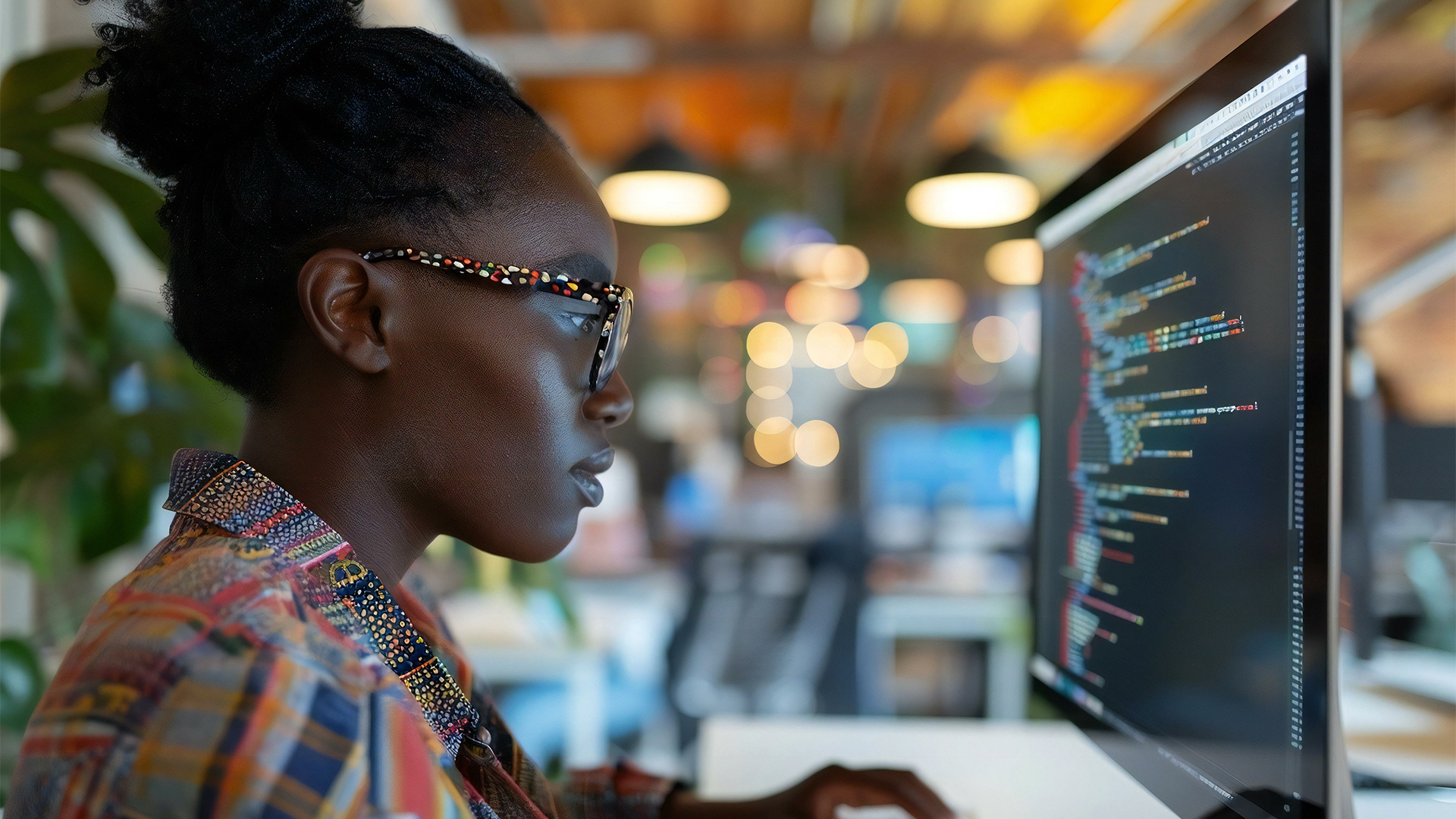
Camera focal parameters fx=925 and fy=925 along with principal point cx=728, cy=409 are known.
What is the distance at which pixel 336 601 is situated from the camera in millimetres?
466

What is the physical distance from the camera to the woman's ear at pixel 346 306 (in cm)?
50

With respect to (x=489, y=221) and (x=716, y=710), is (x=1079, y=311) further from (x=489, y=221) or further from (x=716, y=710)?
(x=716, y=710)

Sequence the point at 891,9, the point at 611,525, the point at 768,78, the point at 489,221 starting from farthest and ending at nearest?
the point at 768,78
the point at 891,9
the point at 611,525
the point at 489,221

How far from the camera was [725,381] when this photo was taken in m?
4.07

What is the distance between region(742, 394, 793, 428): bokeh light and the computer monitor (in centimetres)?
375

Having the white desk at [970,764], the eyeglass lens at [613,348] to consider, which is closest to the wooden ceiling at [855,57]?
the white desk at [970,764]

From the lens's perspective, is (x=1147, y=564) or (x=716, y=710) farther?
(x=716, y=710)

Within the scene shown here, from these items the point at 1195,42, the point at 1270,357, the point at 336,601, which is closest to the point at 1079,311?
the point at 1270,357

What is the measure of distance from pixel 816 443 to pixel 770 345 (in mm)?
628

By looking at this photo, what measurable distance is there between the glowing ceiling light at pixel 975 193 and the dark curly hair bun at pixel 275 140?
2.47 metres

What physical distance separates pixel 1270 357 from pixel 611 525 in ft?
5.30

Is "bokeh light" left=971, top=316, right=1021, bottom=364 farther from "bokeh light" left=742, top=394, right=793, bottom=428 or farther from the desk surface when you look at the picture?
the desk surface

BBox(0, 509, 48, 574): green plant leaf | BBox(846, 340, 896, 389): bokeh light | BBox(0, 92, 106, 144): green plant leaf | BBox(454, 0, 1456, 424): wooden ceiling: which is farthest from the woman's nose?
BBox(846, 340, 896, 389): bokeh light

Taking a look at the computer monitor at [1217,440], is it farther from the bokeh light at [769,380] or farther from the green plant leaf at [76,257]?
the bokeh light at [769,380]
